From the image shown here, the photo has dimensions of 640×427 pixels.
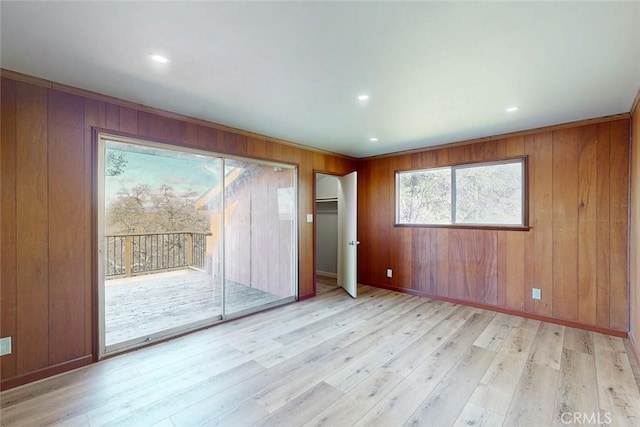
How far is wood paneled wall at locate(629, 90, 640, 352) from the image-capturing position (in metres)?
2.63

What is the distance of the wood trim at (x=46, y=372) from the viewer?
2.20 meters

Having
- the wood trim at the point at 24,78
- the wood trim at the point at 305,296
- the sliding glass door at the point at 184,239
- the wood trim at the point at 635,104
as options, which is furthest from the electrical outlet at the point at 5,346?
the wood trim at the point at 635,104

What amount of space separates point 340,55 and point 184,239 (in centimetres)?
289

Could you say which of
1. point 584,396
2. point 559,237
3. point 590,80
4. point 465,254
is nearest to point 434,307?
point 465,254

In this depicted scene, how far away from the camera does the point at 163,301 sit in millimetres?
3639

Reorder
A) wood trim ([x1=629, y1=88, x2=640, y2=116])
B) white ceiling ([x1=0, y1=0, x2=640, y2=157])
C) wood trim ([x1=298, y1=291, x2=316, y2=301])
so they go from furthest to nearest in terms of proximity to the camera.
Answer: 1. wood trim ([x1=298, y1=291, x2=316, y2=301])
2. wood trim ([x1=629, y1=88, x2=640, y2=116])
3. white ceiling ([x1=0, y1=0, x2=640, y2=157])

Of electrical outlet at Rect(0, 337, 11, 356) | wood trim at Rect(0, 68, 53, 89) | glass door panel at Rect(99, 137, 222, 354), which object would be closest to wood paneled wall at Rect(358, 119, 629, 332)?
glass door panel at Rect(99, 137, 222, 354)

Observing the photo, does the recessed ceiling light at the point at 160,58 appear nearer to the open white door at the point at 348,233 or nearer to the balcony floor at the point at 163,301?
the balcony floor at the point at 163,301

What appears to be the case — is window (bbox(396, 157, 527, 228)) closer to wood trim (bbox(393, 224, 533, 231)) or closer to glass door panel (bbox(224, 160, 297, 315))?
wood trim (bbox(393, 224, 533, 231))

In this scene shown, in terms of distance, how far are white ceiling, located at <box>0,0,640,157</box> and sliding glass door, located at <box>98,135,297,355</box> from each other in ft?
2.40

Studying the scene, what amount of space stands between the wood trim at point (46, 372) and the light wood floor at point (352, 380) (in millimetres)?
A: 59

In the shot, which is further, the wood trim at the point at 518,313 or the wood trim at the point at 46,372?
the wood trim at the point at 518,313

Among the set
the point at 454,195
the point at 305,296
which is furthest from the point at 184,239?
the point at 454,195

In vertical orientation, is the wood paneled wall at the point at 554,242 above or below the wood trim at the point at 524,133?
below
